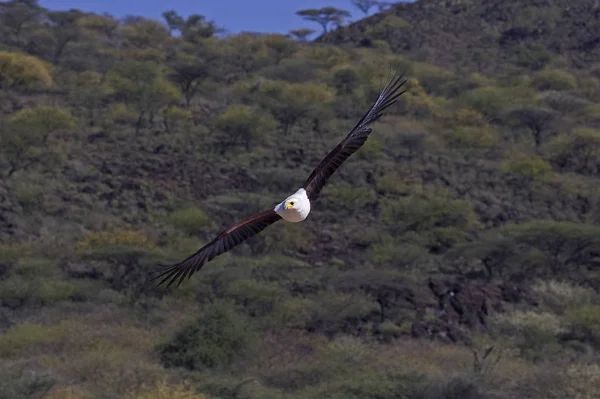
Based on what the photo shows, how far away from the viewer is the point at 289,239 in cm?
2673

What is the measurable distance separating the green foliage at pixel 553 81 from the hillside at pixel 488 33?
692 centimetres

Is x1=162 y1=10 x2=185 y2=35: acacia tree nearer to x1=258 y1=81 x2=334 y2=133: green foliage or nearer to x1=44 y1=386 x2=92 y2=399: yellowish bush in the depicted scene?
x1=258 y1=81 x2=334 y2=133: green foliage

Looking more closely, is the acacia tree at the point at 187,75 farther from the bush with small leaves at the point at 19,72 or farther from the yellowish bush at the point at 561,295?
the yellowish bush at the point at 561,295

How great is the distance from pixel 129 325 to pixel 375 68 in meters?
32.1

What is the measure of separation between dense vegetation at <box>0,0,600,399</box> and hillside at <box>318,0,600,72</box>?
11397mm

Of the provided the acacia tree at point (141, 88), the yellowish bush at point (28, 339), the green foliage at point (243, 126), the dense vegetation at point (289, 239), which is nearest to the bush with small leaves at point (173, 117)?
the dense vegetation at point (289, 239)

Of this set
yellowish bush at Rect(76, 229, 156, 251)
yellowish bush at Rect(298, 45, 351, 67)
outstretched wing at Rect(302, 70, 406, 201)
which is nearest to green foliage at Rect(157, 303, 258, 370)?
yellowish bush at Rect(76, 229, 156, 251)

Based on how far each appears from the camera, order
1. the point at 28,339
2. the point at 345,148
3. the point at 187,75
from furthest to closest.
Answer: the point at 187,75
the point at 28,339
the point at 345,148

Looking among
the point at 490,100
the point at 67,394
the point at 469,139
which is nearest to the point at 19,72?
the point at 469,139

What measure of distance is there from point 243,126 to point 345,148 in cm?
2771

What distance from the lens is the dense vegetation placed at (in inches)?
652

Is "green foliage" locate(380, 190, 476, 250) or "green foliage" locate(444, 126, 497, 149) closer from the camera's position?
"green foliage" locate(380, 190, 476, 250)

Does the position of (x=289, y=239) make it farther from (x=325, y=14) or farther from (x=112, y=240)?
(x=325, y=14)

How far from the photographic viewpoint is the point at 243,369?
17.0 meters
